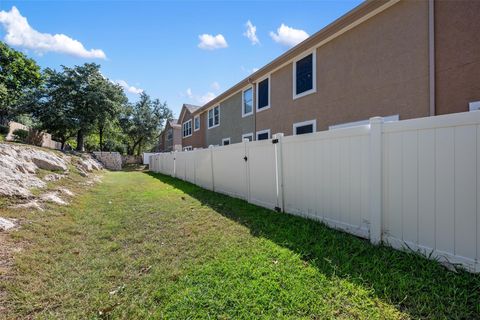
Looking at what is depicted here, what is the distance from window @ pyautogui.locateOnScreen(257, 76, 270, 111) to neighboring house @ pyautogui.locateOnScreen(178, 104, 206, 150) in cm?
790

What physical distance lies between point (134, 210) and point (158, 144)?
37746 millimetres

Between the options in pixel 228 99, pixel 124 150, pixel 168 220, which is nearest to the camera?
pixel 168 220

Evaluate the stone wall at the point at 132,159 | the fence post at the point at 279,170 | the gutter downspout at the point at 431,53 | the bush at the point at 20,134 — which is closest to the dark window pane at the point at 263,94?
the fence post at the point at 279,170

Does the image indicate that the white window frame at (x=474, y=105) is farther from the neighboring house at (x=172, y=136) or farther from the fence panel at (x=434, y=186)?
the neighboring house at (x=172, y=136)

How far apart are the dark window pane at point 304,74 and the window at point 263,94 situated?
2.00 meters

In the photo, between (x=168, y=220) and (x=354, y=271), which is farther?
(x=168, y=220)

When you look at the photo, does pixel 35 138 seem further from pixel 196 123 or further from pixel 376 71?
pixel 376 71

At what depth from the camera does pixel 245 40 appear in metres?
12.0

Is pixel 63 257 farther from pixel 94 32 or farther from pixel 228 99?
pixel 228 99

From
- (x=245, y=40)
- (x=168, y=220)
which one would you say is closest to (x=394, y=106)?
(x=168, y=220)

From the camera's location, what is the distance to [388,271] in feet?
8.39

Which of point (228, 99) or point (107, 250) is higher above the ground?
point (228, 99)

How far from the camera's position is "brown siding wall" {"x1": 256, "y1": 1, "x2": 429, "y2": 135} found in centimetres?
556

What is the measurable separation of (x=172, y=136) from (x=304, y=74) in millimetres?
25806
